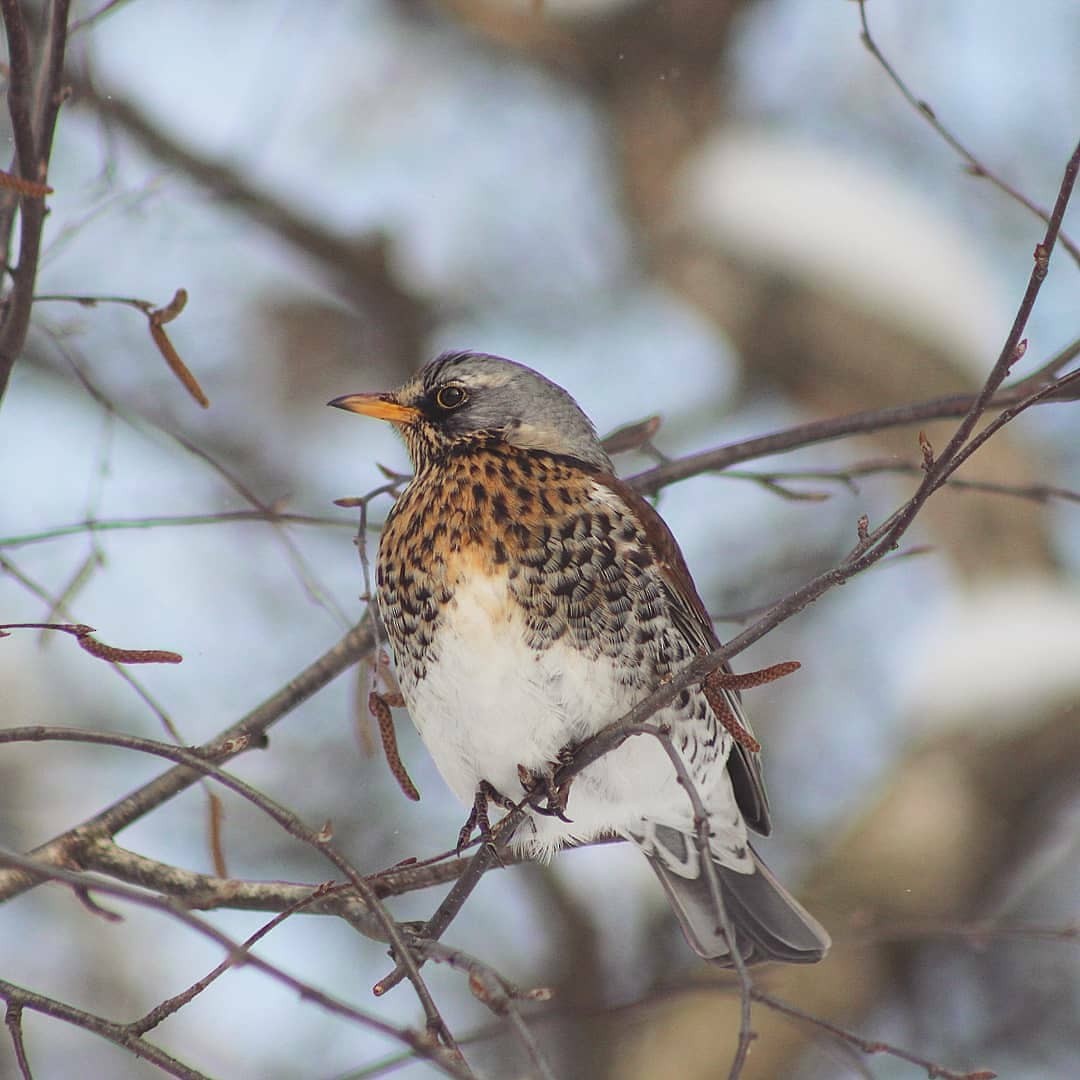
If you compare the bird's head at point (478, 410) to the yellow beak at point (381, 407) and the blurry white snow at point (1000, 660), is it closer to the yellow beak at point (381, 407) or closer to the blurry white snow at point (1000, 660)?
the yellow beak at point (381, 407)

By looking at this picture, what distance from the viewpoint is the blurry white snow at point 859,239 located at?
6.75 meters

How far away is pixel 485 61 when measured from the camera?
834 centimetres

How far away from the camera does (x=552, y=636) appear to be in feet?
9.46

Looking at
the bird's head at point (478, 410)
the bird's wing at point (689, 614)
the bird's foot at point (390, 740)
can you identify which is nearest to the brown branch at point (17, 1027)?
the bird's foot at point (390, 740)

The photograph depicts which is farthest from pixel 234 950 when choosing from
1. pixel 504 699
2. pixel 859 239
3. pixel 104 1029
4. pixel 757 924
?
pixel 859 239

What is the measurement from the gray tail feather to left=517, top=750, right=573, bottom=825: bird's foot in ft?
2.37

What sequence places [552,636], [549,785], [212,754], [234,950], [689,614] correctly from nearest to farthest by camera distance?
[234,950] < [212,754] < [549,785] < [552,636] < [689,614]

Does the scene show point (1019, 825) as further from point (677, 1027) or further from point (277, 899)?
point (277, 899)

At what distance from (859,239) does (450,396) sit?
3.97m

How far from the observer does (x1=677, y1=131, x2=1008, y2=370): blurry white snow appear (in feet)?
22.1

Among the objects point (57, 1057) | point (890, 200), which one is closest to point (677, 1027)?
point (57, 1057)

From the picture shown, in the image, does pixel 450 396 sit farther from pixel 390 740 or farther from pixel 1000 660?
pixel 1000 660

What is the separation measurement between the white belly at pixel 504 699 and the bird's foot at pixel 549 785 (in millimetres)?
22

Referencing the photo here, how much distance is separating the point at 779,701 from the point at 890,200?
2.79 metres
